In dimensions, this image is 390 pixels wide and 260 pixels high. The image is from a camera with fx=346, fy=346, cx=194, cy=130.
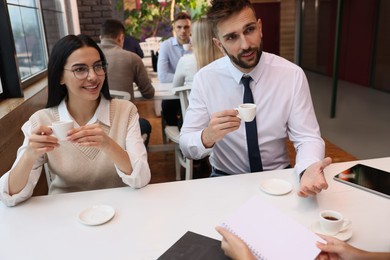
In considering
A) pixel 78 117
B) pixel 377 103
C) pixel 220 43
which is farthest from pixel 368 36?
pixel 78 117

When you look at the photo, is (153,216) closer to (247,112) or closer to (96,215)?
(96,215)

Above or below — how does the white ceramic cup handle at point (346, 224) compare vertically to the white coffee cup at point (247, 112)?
below

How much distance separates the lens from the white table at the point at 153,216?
1085 millimetres

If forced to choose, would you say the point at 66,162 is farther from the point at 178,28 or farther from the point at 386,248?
the point at 178,28

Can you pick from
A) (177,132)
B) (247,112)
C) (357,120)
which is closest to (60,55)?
(247,112)

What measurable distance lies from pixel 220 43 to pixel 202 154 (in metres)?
→ 0.60

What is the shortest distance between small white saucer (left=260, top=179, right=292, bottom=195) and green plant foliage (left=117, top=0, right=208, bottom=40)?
161 inches

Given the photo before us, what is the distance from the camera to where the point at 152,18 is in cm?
555

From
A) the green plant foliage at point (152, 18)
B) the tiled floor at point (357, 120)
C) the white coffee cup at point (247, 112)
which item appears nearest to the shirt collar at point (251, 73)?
the white coffee cup at point (247, 112)

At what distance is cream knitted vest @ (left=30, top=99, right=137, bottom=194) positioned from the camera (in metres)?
1.59

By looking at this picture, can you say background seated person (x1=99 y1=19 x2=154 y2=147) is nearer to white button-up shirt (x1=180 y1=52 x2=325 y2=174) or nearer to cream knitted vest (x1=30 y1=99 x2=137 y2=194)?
white button-up shirt (x1=180 y1=52 x2=325 y2=174)

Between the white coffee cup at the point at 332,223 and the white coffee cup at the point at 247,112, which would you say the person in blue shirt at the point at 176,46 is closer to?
the white coffee cup at the point at 247,112

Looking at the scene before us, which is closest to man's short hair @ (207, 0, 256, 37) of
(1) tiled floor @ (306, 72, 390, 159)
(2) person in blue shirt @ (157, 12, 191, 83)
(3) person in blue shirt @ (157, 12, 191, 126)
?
(3) person in blue shirt @ (157, 12, 191, 126)

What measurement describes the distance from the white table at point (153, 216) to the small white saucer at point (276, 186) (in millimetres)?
24
